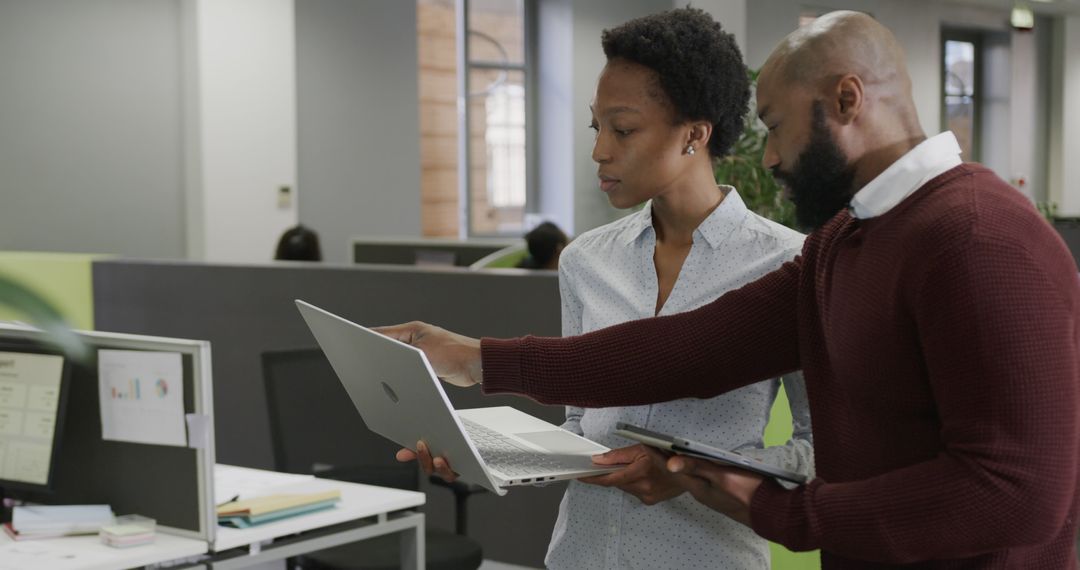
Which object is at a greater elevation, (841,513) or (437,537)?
(841,513)

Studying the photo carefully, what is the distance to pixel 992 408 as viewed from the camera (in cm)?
94

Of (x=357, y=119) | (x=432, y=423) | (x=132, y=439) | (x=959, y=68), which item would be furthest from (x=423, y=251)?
(x=959, y=68)

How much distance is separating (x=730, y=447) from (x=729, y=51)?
499mm

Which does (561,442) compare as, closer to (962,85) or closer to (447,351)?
(447,351)

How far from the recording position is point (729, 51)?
1.49 metres

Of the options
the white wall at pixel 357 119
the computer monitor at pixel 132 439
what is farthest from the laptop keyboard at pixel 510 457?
the white wall at pixel 357 119

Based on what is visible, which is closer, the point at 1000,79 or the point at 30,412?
the point at 30,412

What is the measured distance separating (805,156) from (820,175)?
0.02 meters

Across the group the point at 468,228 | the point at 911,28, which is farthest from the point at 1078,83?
the point at 468,228

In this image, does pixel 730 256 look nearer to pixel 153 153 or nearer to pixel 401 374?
pixel 401 374

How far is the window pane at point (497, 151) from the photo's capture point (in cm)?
886

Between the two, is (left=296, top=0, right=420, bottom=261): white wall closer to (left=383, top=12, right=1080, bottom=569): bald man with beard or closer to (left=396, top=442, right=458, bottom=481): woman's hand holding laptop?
(left=396, top=442, right=458, bottom=481): woman's hand holding laptop

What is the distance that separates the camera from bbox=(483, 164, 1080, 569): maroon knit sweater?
933mm

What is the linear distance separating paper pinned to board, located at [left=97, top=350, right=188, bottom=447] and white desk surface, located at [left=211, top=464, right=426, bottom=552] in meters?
0.23
